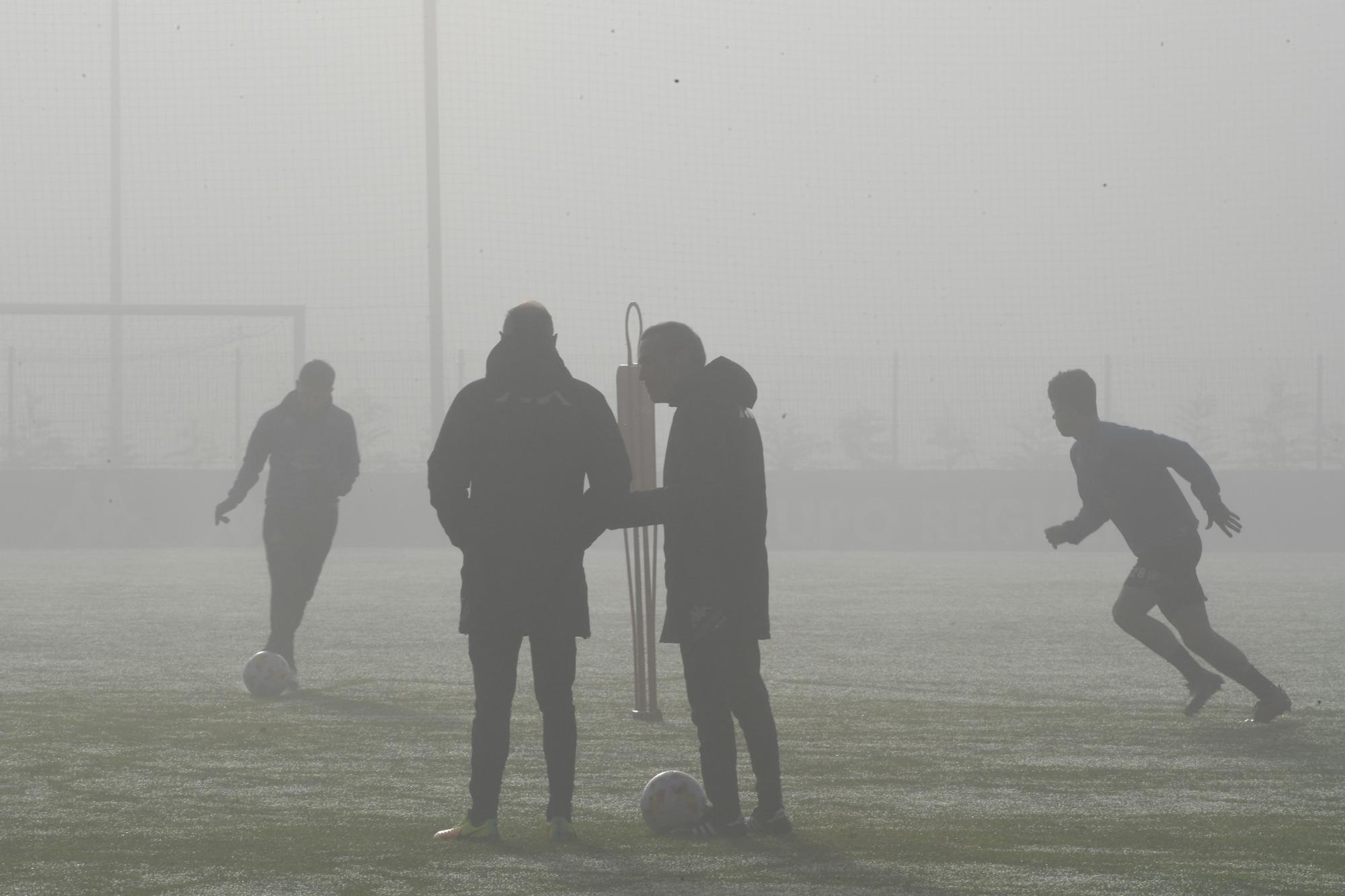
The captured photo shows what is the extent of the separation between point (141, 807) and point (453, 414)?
174 centimetres

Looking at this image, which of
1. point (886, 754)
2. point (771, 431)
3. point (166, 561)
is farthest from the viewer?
point (771, 431)

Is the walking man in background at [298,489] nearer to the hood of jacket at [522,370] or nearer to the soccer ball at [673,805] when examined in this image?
the hood of jacket at [522,370]

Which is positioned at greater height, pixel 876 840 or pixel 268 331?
pixel 268 331

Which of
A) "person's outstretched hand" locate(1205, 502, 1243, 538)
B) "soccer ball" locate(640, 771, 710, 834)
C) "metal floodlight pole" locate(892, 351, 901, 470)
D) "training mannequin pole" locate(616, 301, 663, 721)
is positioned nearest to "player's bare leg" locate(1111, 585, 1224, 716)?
"person's outstretched hand" locate(1205, 502, 1243, 538)

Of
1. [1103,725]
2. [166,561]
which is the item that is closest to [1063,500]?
[166,561]

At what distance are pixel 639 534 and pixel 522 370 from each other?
335cm

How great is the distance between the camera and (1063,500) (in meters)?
30.6

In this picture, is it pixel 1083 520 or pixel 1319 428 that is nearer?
pixel 1083 520

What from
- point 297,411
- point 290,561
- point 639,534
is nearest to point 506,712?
point 639,534

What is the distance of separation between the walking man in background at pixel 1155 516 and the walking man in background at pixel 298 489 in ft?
12.9

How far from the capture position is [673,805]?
15.5 ft

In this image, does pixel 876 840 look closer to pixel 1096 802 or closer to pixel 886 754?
pixel 1096 802

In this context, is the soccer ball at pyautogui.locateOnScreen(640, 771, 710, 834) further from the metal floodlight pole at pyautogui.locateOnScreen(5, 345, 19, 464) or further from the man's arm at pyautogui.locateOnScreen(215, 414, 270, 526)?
the metal floodlight pole at pyautogui.locateOnScreen(5, 345, 19, 464)

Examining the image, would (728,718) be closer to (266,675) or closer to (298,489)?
(266,675)
